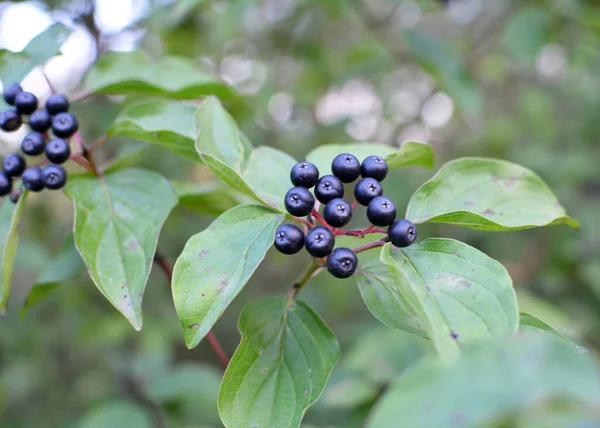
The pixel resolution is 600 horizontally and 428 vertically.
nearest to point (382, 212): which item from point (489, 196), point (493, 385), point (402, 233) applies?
point (402, 233)

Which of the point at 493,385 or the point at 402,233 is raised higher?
the point at 493,385

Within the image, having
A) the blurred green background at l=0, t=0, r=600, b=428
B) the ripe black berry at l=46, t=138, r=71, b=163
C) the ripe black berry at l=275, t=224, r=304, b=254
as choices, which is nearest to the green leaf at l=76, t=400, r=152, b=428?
the blurred green background at l=0, t=0, r=600, b=428

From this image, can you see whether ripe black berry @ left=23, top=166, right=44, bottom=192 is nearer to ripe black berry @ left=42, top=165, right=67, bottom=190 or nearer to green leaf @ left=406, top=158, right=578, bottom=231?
ripe black berry @ left=42, top=165, right=67, bottom=190

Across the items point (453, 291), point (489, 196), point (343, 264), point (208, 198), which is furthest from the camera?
point (208, 198)

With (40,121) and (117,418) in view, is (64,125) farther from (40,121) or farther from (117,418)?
(117,418)

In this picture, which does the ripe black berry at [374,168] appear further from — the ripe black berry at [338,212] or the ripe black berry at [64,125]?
the ripe black berry at [64,125]

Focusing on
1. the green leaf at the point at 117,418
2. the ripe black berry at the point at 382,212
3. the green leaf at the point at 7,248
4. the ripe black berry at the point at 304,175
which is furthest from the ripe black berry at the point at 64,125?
the green leaf at the point at 117,418
